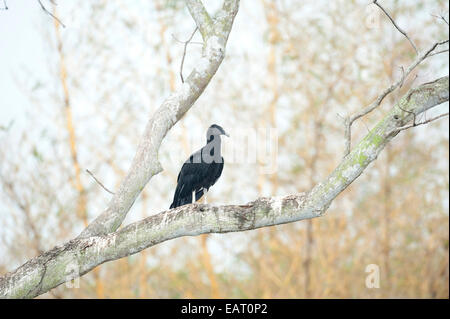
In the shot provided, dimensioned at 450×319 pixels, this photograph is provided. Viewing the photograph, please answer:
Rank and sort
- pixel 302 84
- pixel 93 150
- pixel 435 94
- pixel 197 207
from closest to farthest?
pixel 435 94, pixel 197 207, pixel 93 150, pixel 302 84

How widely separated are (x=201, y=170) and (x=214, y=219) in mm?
1556

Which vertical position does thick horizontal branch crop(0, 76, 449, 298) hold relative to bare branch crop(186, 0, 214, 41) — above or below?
below

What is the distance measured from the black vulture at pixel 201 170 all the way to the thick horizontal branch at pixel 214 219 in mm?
1330

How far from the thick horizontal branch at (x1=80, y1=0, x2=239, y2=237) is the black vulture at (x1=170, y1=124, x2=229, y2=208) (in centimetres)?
115

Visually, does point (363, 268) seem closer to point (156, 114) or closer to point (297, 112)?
point (297, 112)

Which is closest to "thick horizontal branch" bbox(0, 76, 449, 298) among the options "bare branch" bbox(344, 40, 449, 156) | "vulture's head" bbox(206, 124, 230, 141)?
"bare branch" bbox(344, 40, 449, 156)

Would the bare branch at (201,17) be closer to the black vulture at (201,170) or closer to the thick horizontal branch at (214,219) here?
the thick horizontal branch at (214,219)

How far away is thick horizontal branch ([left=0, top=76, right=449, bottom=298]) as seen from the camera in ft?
8.13

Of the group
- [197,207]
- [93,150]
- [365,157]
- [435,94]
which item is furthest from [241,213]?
[93,150]

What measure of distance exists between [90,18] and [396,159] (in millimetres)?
4233

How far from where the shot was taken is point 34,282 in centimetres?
270

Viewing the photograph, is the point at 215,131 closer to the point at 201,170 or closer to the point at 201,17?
the point at 201,170

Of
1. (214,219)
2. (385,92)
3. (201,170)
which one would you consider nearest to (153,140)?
(214,219)

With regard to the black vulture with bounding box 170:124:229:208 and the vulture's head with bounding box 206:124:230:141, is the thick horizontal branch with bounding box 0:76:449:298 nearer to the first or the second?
the black vulture with bounding box 170:124:229:208
